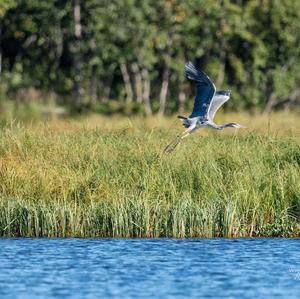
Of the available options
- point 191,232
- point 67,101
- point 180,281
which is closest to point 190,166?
point 191,232

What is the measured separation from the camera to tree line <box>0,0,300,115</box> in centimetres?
3672

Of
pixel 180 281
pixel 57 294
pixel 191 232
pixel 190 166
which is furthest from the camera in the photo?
pixel 190 166

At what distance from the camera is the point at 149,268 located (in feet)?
36.7

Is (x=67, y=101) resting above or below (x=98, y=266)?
above

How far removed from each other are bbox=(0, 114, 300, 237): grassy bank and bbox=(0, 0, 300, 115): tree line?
2097cm

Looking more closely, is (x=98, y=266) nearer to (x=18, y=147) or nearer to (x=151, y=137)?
(x=18, y=147)

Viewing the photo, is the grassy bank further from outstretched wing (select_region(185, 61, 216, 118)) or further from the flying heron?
outstretched wing (select_region(185, 61, 216, 118))

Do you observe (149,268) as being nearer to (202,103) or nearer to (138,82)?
(202,103)

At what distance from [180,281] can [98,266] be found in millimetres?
1075

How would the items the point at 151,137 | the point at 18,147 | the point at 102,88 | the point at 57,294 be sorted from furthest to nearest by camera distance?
1. the point at 102,88
2. the point at 151,137
3. the point at 18,147
4. the point at 57,294

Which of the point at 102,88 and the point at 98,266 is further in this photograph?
the point at 102,88

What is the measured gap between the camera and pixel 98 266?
1133 cm

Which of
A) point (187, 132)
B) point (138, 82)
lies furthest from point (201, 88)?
point (138, 82)

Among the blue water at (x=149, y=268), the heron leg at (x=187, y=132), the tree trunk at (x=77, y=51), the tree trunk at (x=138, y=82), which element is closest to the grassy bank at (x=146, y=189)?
the blue water at (x=149, y=268)
